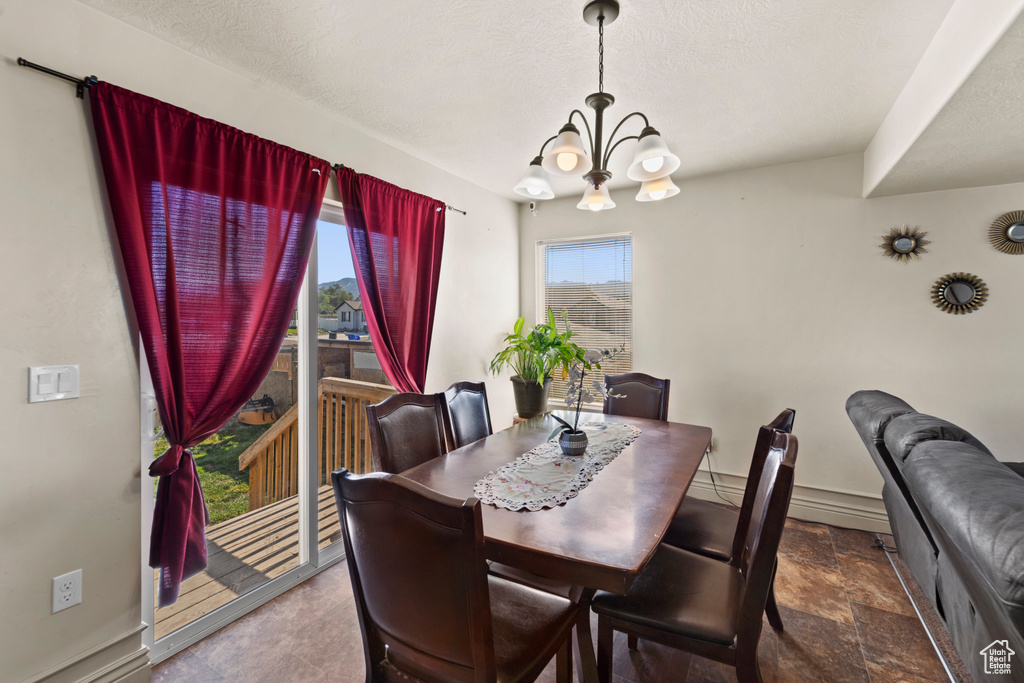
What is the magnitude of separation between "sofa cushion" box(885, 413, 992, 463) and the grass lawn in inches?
112

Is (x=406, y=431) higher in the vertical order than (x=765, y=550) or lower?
higher

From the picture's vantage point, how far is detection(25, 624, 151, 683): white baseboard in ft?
4.94

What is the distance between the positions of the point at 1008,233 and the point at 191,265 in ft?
14.3

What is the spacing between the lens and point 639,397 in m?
2.96

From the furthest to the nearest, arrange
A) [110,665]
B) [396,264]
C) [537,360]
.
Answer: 1. [537,360]
2. [396,264]
3. [110,665]

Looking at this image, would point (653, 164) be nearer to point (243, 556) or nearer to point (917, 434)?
point (917, 434)

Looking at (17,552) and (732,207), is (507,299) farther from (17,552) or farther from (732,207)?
(17,552)

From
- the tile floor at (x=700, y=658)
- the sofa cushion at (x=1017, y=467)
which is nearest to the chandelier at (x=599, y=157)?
the tile floor at (x=700, y=658)

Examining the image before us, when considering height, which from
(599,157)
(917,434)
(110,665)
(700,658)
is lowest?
(700,658)

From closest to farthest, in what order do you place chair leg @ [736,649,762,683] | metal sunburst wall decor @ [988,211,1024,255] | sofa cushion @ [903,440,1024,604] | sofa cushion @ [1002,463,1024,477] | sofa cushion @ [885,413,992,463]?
sofa cushion @ [903,440,1024,604], chair leg @ [736,649,762,683], sofa cushion @ [885,413,992,463], sofa cushion @ [1002,463,1024,477], metal sunburst wall decor @ [988,211,1024,255]

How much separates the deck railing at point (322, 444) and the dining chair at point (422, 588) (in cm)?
131

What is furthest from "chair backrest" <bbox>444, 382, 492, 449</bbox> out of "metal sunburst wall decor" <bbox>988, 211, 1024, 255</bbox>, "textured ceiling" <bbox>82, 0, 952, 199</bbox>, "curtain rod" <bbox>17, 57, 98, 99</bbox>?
"metal sunburst wall decor" <bbox>988, 211, 1024, 255</bbox>

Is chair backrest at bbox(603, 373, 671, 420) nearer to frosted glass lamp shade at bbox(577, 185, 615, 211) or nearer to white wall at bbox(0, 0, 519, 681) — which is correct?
frosted glass lamp shade at bbox(577, 185, 615, 211)

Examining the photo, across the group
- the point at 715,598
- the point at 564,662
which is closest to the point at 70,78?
the point at 564,662
